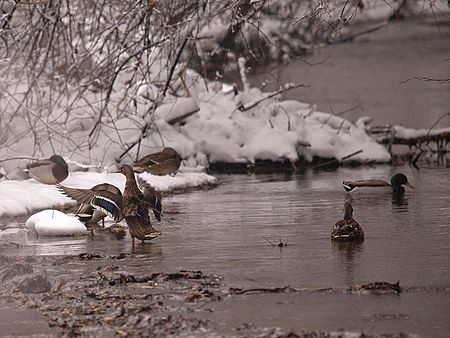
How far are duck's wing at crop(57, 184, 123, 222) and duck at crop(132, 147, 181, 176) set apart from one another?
5235 mm

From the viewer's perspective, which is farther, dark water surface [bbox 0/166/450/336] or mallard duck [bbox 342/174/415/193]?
mallard duck [bbox 342/174/415/193]

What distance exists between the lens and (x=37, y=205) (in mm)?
9742

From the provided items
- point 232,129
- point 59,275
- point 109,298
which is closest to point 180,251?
point 59,275

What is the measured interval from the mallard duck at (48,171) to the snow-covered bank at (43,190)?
0.09 meters

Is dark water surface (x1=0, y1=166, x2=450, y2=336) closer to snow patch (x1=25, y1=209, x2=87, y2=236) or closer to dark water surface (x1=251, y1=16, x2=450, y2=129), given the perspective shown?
snow patch (x1=25, y1=209, x2=87, y2=236)

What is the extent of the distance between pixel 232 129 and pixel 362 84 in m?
9.93

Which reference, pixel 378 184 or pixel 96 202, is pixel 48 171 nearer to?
pixel 96 202

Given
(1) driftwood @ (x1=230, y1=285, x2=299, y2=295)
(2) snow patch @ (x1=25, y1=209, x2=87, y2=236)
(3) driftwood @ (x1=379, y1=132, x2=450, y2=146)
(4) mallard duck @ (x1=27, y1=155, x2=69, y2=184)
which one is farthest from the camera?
(3) driftwood @ (x1=379, y1=132, x2=450, y2=146)

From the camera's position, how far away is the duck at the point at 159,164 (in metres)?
13.3

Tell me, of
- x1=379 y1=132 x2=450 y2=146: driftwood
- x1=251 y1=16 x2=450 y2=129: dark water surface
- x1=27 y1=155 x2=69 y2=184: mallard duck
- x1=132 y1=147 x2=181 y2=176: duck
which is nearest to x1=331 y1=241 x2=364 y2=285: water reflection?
x1=27 y1=155 x2=69 y2=184: mallard duck

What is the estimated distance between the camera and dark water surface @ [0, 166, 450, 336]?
436 centimetres

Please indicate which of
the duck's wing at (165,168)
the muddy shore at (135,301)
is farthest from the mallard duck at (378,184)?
the muddy shore at (135,301)

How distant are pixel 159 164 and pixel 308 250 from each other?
7.25 meters

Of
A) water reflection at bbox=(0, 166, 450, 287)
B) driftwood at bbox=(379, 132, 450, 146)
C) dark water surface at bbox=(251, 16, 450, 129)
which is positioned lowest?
water reflection at bbox=(0, 166, 450, 287)
